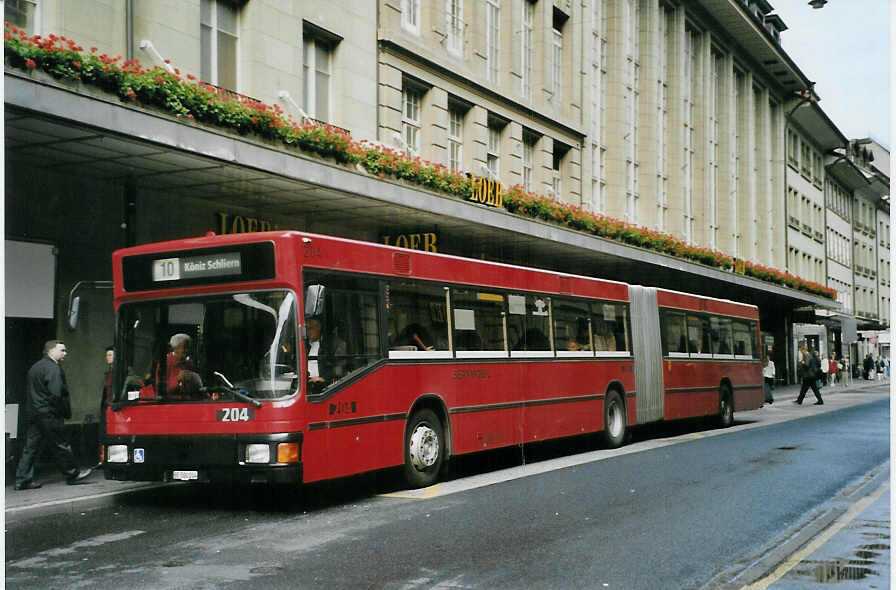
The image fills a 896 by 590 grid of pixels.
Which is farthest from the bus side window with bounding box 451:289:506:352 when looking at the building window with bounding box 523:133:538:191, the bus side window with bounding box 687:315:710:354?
the building window with bounding box 523:133:538:191

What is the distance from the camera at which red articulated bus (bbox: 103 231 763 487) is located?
9750 mm

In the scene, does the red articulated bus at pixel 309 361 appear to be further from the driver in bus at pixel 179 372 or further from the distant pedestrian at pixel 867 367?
the distant pedestrian at pixel 867 367

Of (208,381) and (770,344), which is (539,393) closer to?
(208,381)

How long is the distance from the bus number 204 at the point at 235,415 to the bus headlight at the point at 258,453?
0.89 feet

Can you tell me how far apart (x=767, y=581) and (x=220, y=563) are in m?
3.89

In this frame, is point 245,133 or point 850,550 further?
point 245,133

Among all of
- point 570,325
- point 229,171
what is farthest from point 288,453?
point 570,325

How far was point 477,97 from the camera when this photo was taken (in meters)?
26.5

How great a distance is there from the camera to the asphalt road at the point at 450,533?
699cm

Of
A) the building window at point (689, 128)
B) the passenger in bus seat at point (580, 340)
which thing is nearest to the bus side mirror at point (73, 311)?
the passenger in bus seat at point (580, 340)

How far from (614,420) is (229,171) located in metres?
7.76

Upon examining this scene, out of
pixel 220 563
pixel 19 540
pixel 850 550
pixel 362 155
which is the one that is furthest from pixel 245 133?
pixel 850 550

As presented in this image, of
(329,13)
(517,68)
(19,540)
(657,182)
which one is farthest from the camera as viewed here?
(657,182)

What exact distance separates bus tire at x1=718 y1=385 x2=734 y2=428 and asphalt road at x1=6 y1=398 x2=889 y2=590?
28.4 ft
